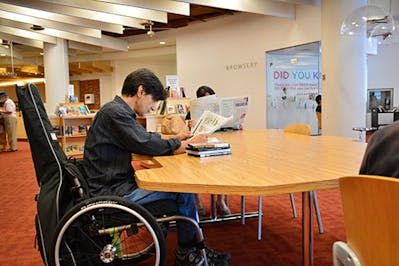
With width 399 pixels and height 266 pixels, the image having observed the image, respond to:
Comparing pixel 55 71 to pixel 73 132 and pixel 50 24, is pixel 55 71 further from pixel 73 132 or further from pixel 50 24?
pixel 73 132

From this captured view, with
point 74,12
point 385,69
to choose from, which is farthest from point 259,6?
point 385,69

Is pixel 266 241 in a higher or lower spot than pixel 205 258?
lower

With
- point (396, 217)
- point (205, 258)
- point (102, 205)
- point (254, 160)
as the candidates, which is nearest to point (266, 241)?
point (205, 258)

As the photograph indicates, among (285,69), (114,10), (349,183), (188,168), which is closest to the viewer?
(349,183)

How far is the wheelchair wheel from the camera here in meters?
1.55

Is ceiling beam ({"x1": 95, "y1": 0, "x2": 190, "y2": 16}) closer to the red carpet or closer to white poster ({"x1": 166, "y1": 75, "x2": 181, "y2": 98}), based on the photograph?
white poster ({"x1": 166, "y1": 75, "x2": 181, "y2": 98})

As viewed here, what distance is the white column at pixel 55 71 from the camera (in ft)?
31.4

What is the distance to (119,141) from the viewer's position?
188cm

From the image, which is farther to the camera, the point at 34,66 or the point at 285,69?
the point at 34,66

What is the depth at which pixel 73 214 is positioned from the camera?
5.06 feet

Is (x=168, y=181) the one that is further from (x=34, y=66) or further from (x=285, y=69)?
(x=34, y=66)

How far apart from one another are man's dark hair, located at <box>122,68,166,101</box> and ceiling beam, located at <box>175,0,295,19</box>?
4.35 m

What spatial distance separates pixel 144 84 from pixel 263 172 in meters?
0.85

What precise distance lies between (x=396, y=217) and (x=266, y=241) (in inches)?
81.8
